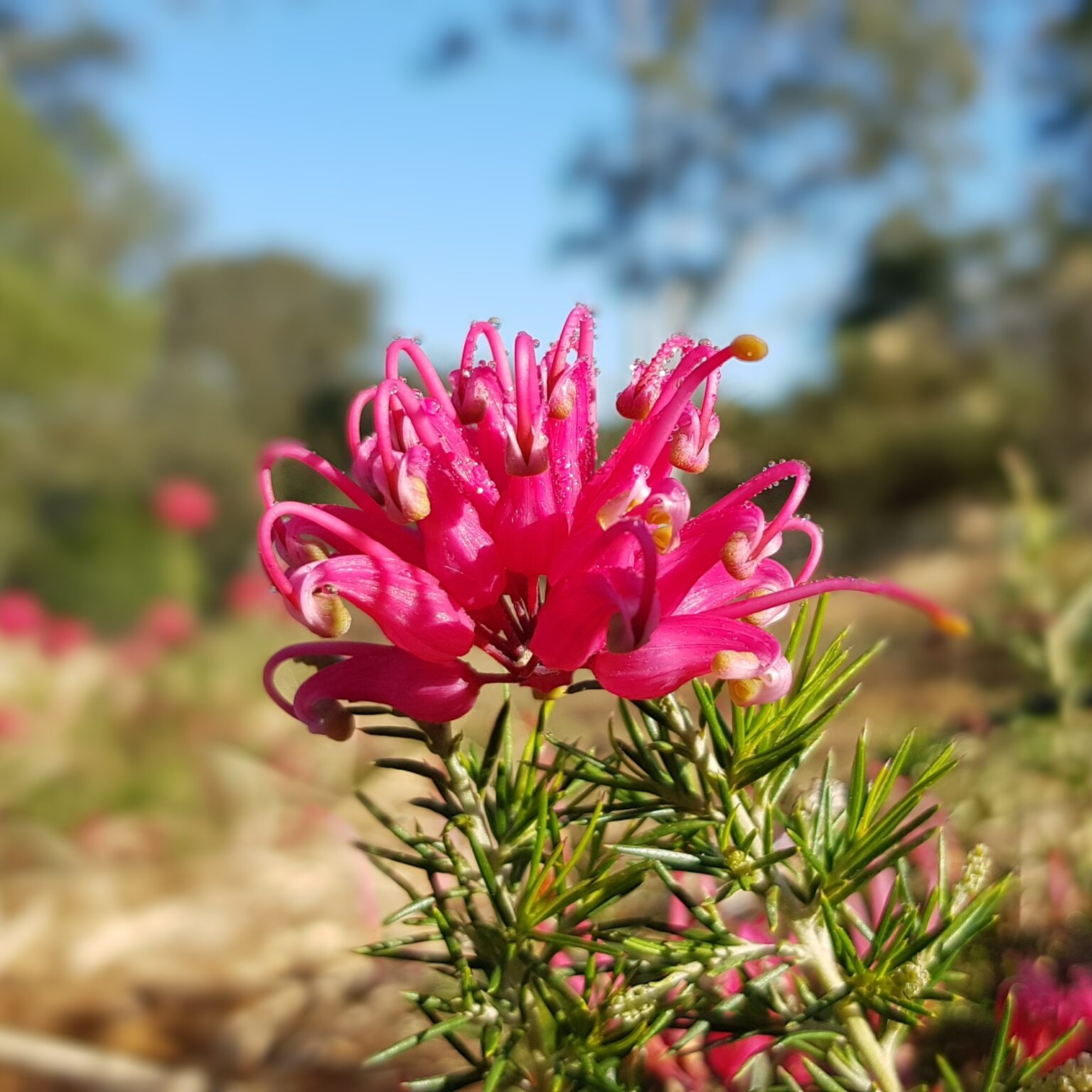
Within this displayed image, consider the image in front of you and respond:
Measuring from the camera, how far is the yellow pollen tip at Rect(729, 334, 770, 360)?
26cm

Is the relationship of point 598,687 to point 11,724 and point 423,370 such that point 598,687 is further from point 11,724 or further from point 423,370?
point 11,724

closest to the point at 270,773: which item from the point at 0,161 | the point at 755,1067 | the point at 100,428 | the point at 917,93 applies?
the point at 755,1067

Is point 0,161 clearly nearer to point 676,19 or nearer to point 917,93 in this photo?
point 676,19

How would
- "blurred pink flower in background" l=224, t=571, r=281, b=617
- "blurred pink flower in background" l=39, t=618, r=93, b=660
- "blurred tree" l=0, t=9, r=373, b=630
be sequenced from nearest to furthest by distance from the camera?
"blurred pink flower in background" l=224, t=571, r=281, b=617 → "blurred pink flower in background" l=39, t=618, r=93, b=660 → "blurred tree" l=0, t=9, r=373, b=630

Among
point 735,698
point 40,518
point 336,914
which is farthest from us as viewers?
point 40,518

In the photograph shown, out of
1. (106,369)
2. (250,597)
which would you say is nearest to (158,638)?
(250,597)

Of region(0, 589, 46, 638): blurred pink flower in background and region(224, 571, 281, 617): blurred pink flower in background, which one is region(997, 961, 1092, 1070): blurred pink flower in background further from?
region(0, 589, 46, 638): blurred pink flower in background

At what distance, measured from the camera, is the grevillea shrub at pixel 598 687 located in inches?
9.8

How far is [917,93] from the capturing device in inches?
278

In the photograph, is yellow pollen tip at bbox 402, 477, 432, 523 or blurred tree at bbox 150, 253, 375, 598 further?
blurred tree at bbox 150, 253, 375, 598

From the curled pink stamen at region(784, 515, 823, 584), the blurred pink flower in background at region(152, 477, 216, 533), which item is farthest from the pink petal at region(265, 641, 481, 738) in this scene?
the blurred pink flower in background at region(152, 477, 216, 533)

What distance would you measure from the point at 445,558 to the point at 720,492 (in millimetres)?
105

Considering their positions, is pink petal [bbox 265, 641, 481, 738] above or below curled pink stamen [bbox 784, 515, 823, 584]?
below

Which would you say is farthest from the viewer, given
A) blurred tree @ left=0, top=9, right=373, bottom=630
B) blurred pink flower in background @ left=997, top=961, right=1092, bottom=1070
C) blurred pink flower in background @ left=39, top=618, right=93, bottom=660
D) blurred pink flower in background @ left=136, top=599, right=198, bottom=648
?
blurred tree @ left=0, top=9, right=373, bottom=630
